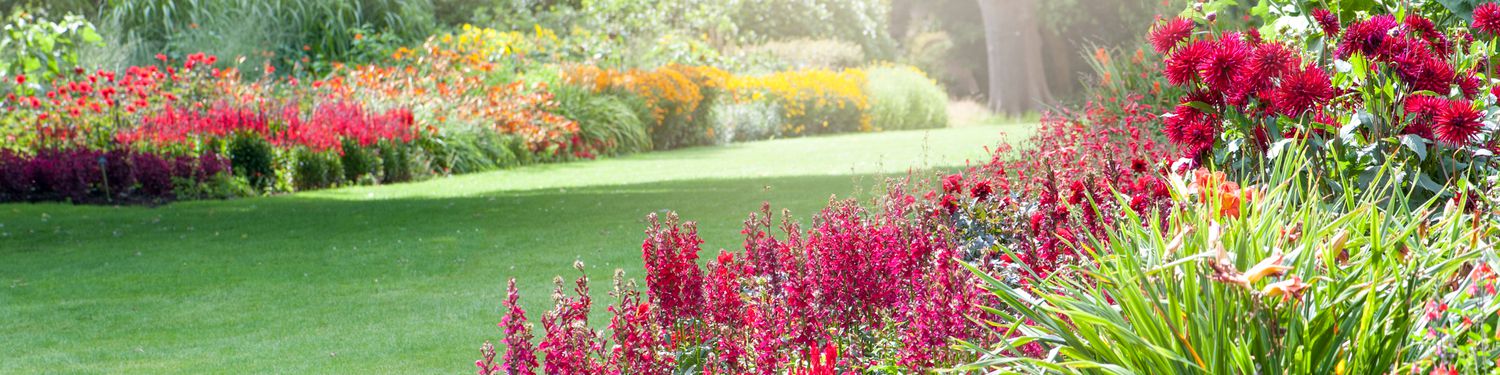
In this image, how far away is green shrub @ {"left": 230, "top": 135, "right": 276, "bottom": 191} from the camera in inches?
456

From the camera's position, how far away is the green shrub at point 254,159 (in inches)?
456

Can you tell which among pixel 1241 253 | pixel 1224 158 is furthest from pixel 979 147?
pixel 1241 253

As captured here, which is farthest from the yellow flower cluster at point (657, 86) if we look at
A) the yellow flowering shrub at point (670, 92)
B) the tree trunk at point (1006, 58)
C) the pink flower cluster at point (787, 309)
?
the pink flower cluster at point (787, 309)

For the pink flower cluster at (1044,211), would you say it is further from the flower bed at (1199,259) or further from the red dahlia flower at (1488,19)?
the red dahlia flower at (1488,19)

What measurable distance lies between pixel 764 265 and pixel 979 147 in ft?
40.9

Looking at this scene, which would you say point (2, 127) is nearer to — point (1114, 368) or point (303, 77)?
point (303, 77)

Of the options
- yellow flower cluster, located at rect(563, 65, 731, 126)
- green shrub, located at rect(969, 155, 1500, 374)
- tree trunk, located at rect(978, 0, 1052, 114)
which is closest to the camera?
green shrub, located at rect(969, 155, 1500, 374)

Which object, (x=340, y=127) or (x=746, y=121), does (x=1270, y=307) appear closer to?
(x=340, y=127)

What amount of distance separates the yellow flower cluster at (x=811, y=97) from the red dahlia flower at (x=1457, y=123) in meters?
17.5

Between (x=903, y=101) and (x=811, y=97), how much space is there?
6.95 ft

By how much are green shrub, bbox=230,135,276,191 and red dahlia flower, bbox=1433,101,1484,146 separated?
9.95 metres

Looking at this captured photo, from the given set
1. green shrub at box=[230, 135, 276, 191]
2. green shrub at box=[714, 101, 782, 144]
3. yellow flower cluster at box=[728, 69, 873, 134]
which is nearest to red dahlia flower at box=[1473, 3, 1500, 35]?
green shrub at box=[230, 135, 276, 191]

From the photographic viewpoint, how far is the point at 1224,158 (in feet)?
12.8

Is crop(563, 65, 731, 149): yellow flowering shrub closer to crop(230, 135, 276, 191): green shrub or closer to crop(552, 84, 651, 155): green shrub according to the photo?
crop(552, 84, 651, 155): green shrub
